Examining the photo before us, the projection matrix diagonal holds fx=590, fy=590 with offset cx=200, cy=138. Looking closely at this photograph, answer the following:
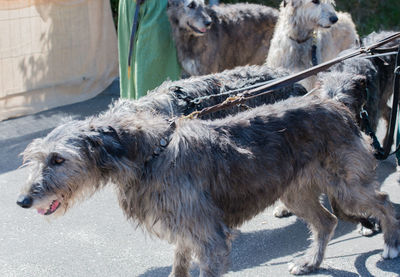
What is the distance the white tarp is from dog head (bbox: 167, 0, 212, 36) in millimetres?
2880

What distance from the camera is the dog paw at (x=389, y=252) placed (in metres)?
4.74

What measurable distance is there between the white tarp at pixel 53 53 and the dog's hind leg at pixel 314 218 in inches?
220

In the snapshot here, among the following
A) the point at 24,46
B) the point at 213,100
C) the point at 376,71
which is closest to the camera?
the point at 213,100

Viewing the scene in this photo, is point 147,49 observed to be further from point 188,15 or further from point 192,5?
point 192,5

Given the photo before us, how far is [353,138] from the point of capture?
4363mm

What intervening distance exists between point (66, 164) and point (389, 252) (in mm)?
2751

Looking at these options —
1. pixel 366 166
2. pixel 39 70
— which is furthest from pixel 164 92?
pixel 39 70

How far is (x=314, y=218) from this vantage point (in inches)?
190

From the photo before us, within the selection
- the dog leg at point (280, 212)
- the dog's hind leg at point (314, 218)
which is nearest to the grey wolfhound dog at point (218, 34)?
the dog leg at point (280, 212)

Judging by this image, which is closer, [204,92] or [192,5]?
[204,92]

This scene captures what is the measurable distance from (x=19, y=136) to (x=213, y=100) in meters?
3.79


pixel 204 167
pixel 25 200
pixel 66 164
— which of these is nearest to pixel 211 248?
pixel 204 167

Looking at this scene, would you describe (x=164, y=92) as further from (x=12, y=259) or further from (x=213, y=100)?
(x=12, y=259)

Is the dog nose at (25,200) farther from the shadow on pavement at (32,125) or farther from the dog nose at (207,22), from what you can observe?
the dog nose at (207,22)
